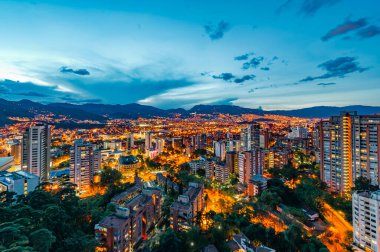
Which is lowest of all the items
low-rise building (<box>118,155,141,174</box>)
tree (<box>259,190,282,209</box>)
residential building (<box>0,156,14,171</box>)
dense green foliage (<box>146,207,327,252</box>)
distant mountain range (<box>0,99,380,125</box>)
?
dense green foliage (<box>146,207,327,252</box>)

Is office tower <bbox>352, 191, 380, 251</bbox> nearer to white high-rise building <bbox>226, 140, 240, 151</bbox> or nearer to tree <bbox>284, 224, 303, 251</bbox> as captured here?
tree <bbox>284, 224, 303, 251</bbox>

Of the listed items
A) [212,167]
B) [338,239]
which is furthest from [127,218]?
[212,167]

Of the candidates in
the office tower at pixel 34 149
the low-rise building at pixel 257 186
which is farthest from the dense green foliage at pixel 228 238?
the office tower at pixel 34 149

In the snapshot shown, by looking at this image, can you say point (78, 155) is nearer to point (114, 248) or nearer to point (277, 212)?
point (114, 248)

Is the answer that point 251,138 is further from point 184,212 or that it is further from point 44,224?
point 44,224

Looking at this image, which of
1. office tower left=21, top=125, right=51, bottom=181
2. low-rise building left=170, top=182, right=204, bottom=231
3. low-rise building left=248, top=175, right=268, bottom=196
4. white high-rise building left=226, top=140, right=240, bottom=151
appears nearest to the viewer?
low-rise building left=170, top=182, right=204, bottom=231

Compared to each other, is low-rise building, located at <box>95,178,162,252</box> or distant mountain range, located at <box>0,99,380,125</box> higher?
distant mountain range, located at <box>0,99,380,125</box>

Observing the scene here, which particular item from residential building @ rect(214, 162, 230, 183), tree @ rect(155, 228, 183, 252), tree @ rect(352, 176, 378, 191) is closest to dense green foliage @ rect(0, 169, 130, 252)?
tree @ rect(155, 228, 183, 252)

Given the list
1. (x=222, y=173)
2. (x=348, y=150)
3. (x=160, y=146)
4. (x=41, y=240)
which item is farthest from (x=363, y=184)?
(x=160, y=146)
